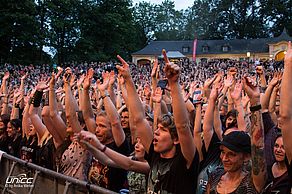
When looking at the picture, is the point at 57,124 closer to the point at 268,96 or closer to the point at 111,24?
the point at 268,96

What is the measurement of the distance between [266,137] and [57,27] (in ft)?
182

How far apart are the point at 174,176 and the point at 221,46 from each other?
74619 millimetres

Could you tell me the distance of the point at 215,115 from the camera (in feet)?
17.2

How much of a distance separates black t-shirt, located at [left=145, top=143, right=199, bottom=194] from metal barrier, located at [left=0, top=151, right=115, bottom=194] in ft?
1.64

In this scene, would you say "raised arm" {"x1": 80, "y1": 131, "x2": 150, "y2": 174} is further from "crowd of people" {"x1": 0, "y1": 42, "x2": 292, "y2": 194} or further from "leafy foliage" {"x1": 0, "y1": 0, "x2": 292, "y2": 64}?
"leafy foliage" {"x1": 0, "y1": 0, "x2": 292, "y2": 64}

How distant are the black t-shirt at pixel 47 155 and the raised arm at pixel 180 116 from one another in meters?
2.56

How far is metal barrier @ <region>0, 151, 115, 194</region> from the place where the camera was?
15.1ft

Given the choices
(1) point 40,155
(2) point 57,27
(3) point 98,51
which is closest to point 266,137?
(1) point 40,155

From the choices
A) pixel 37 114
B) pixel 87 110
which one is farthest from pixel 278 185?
pixel 37 114

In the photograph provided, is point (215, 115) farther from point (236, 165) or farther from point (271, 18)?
point (271, 18)

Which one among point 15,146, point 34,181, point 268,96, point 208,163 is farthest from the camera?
point 15,146

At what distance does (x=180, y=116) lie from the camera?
4.05 metres

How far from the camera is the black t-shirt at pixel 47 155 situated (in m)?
6.14

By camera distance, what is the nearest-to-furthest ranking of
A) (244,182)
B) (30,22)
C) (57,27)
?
(244,182)
(30,22)
(57,27)
